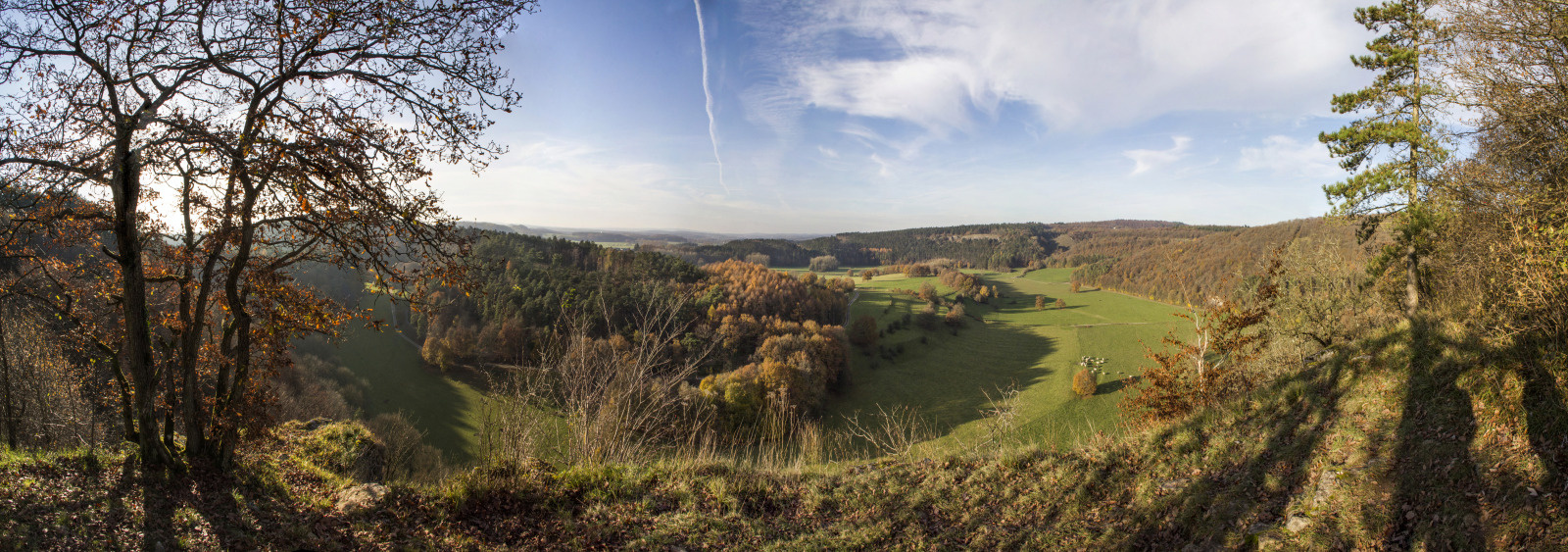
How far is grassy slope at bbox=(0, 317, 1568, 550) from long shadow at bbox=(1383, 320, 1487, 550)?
2 centimetres

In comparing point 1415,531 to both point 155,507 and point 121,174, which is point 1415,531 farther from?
point 121,174

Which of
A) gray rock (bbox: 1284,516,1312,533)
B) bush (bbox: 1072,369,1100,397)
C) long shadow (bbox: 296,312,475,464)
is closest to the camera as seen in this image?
gray rock (bbox: 1284,516,1312,533)

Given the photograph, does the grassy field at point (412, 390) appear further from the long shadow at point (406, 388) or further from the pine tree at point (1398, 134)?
the pine tree at point (1398, 134)

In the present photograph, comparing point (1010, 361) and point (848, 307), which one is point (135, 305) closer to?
point (1010, 361)

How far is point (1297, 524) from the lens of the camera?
4438 mm

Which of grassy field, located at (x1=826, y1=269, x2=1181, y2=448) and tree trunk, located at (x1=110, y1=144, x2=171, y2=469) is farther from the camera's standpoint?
grassy field, located at (x1=826, y1=269, x2=1181, y2=448)

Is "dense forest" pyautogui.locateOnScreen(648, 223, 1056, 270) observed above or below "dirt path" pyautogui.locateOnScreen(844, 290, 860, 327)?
above

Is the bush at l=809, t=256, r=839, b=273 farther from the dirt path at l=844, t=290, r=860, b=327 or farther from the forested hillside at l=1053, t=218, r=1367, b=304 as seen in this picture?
the forested hillside at l=1053, t=218, r=1367, b=304

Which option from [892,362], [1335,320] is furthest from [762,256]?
[1335,320]

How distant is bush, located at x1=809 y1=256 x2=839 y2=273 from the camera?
98156 millimetres

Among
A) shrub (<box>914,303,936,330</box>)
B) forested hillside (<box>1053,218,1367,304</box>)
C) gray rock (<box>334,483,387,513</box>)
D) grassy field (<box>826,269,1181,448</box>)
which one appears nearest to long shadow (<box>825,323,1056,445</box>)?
grassy field (<box>826,269,1181,448</box>)

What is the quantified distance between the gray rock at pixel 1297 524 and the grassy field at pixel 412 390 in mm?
29551

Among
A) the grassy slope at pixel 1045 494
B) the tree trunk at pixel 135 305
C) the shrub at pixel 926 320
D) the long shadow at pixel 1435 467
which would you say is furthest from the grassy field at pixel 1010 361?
the tree trunk at pixel 135 305

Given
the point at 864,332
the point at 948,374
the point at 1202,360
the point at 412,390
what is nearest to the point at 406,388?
the point at 412,390
